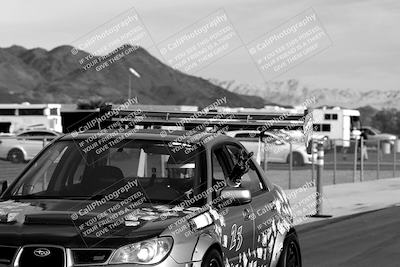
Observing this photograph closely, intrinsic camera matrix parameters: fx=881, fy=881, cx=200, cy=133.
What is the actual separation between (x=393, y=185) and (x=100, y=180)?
75.3 ft

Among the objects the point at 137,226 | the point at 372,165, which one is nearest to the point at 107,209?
the point at 137,226

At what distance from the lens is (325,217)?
17.2 m

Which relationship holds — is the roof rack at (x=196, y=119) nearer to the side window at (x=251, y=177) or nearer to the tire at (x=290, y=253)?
the side window at (x=251, y=177)

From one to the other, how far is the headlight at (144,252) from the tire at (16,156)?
14.6 meters

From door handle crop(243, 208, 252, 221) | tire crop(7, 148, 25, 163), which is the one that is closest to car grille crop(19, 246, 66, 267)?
door handle crop(243, 208, 252, 221)

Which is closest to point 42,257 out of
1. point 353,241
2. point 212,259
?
point 212,259

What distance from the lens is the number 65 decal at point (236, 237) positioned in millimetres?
7027

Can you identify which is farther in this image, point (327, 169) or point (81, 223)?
point (327, 169)

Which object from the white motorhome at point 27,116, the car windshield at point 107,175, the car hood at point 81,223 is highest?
the white motorhome at point 27,116

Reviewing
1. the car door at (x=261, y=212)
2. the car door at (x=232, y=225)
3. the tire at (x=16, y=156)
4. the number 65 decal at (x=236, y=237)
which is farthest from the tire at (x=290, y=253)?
the tire at (x=16, y=156)

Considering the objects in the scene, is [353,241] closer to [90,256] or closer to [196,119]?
[196,119]

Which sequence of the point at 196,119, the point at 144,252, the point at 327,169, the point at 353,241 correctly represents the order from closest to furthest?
the point at 144,252 < the point at 196,119 < the point at 353,241 < the point at 327,169

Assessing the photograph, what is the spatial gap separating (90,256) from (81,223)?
0.34 meters

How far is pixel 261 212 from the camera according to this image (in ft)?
25.8
